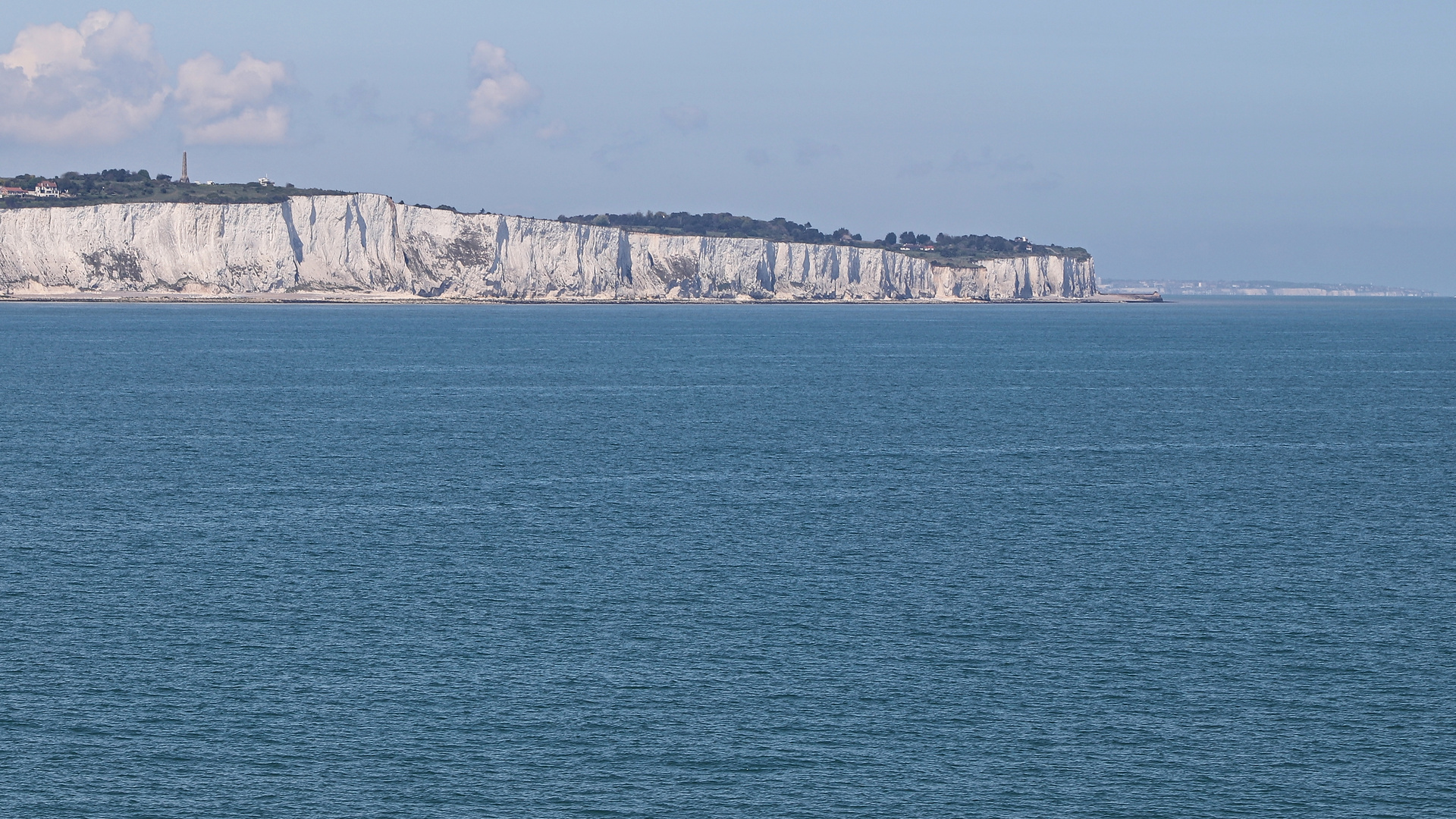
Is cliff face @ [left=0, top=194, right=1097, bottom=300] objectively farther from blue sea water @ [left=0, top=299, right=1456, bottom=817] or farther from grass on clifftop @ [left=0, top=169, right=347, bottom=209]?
blue sea water @ [left=0, top=299, right=1456, bottom=817]

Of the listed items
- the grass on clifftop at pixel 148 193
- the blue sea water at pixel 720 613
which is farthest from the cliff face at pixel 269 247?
the blue sea water at pixel 720 613

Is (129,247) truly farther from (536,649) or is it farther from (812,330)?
(536,649)

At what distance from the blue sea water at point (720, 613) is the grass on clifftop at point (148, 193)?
123m

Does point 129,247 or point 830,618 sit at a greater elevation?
point 129,247

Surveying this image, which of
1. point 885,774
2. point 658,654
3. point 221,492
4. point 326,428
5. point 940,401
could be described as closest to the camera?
point 885,774

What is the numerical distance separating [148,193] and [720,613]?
176601mm

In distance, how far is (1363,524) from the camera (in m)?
36.6

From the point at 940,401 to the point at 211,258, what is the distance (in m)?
127

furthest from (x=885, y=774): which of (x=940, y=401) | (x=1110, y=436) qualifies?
(x=940, y=401)

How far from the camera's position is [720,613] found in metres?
27.5

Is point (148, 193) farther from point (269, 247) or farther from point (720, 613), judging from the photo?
point (720, 613)

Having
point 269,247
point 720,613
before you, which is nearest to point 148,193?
point 269,247

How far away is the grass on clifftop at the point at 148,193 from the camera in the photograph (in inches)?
6811

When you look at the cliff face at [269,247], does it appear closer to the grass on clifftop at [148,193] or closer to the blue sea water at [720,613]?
the grass on clifftop at [148,193]
